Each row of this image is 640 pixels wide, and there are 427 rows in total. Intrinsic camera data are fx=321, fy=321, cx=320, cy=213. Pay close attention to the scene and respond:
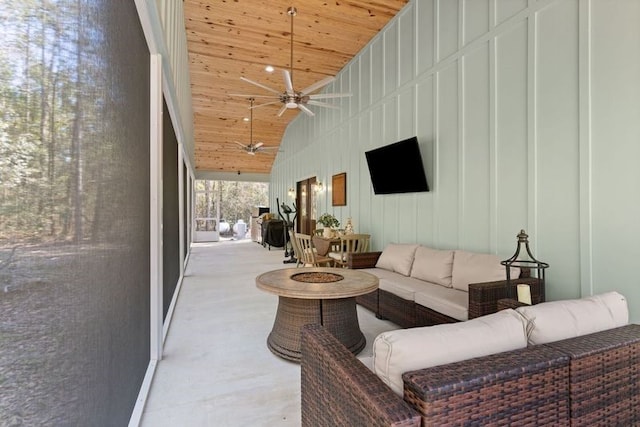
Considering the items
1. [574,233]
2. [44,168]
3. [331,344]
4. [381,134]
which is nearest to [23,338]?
[44,168]

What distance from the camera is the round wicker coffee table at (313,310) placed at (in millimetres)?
2643

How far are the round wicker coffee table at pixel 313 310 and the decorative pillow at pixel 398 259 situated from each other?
1.14 meters

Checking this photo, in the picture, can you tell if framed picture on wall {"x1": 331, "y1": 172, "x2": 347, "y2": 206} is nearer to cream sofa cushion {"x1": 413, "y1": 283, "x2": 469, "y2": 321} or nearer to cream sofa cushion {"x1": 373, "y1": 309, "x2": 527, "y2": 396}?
cream sofa cushion {"x1": 413, "y1": 283, "x2": 469, "y2": 321}

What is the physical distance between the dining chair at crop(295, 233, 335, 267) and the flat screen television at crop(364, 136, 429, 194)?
4.76ft

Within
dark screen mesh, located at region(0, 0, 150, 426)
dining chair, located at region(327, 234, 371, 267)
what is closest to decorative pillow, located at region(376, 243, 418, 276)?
dining chair, located at region(327, 234, 371, 267)

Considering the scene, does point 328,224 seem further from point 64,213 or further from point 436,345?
point 64,213

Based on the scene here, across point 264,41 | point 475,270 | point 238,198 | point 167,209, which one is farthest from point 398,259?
point 238,198

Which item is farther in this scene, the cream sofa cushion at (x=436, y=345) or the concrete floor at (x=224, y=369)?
the concrete floor at (x=224, y=369)

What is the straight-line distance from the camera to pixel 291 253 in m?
8.68

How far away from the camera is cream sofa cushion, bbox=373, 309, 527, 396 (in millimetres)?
1111

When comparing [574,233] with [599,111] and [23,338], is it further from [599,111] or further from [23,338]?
[23,338]

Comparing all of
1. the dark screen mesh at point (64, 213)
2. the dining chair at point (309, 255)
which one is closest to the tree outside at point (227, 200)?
the dining chair at point (309, 255)

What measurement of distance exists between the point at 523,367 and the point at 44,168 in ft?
5.25

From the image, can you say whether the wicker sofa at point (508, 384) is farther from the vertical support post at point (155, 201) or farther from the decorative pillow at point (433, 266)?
the decorative pillow at point (433, 266)
